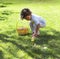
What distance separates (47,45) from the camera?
23.7 ft

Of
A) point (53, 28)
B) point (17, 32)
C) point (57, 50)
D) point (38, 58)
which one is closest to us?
point (38, 58)

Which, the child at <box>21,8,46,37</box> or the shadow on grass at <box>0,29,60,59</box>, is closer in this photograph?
the shadow on grass at <box>0,29,60,59</box>

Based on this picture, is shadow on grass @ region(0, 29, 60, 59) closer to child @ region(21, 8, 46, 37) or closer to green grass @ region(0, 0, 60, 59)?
green grass @ region(0, 0, 60, 59)

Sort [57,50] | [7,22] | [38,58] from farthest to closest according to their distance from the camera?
[7,22] < [57,50] < [38,58]

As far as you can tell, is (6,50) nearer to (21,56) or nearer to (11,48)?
(11,48)

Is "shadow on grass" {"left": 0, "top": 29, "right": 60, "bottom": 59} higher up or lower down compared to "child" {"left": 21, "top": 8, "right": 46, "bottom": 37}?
lower down

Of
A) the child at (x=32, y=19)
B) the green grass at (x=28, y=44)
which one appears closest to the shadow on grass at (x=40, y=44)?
the green grass at (x=28, y=44)

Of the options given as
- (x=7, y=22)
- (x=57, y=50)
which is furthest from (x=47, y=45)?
(x=7, y=22)

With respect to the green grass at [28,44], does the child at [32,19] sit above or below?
above

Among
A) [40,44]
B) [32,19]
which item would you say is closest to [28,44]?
[40,44]

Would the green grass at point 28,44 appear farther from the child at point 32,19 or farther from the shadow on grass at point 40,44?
the child at point 32,19

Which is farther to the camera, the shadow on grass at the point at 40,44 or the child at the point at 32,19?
the child at the point at 32,19

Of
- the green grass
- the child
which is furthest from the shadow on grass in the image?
the child

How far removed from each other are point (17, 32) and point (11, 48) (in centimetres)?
160
